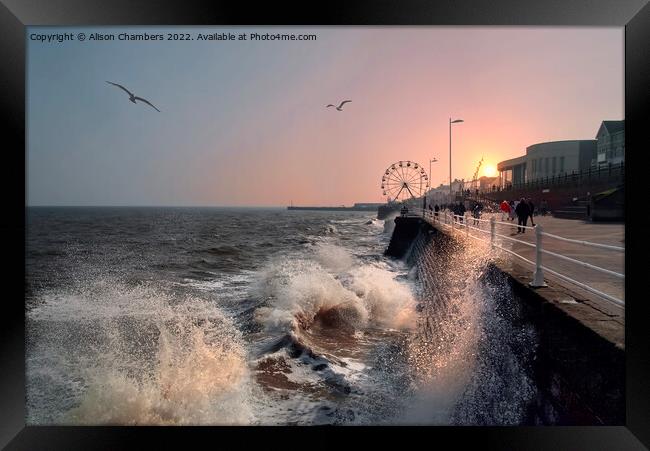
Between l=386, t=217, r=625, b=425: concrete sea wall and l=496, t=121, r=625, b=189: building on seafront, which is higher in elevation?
l=496, t=121, r=625, b=189: building on seafront

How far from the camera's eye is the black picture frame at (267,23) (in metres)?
4.18

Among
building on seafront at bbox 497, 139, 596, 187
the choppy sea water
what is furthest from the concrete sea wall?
building on seafront at bbox 497, 139, 596, 187

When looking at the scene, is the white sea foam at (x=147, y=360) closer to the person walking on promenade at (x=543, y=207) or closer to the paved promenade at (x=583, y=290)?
the paved promenade at (x=583, y=290)

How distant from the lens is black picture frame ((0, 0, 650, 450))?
165 inches

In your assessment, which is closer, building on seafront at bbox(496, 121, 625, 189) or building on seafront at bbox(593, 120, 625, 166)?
building on seafront at bbox(593, 120, 625, 166)

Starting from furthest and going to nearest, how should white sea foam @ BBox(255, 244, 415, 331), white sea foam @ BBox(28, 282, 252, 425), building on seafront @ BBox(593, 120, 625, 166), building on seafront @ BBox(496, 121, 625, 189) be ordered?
building on seafront @ BBox(496, 121, 625, 189), building on seafront @ BBox(593, 120, 625, 166), white sea foam @ BBox(255, 244, 415, 331), white sea foam @ BBox(28, 282, 252, 425)

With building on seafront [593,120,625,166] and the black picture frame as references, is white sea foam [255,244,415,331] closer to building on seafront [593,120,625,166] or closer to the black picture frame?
the black picture frame

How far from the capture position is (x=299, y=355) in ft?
23.2

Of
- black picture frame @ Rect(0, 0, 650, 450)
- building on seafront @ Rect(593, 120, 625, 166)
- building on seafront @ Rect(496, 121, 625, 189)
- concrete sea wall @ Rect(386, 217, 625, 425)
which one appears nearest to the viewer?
concrete sea wall @ Rect(386, 217, 625, 425)

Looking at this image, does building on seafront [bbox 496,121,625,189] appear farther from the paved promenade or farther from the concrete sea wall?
the concrete sea wall

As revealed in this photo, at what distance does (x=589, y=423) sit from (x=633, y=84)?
323 cm

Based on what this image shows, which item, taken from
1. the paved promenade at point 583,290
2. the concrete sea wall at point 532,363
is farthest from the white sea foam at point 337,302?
the paved promenade at point 583,290

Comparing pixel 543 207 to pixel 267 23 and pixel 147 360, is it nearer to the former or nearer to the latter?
pixel 147 360

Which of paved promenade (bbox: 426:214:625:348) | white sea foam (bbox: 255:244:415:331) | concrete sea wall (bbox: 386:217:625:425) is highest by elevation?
paved promenade (bbox: 426:214:625:348)
